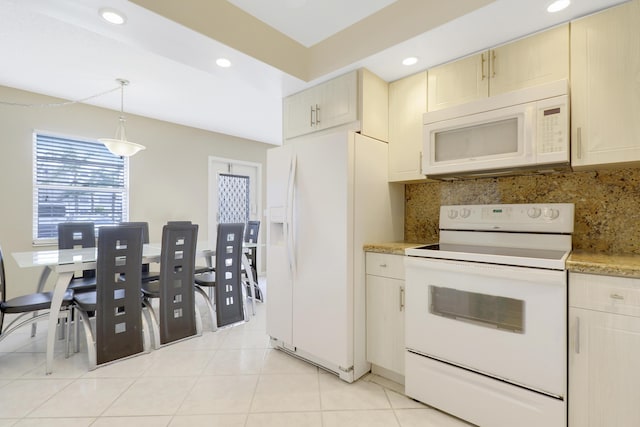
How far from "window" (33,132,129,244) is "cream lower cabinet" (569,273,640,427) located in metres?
4.76

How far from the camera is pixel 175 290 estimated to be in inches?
107

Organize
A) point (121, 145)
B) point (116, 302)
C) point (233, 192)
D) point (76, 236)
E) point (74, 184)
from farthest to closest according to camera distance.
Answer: point (233, 192), point (74, 184), point (76, 236), point (121, 145), point (116, 302)

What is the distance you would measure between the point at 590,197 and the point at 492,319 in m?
0.96

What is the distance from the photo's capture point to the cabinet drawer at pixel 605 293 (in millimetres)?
1231

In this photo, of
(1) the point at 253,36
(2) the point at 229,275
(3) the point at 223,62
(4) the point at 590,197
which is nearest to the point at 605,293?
(4) the point at 590,197

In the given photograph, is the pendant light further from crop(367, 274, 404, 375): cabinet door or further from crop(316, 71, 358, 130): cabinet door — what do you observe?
crop(367, 274, 404, 375): cabinet door

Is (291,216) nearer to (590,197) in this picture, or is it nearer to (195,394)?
(195,394)

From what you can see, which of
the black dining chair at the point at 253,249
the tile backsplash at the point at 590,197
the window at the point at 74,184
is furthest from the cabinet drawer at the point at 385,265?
the window at the point at 74,184

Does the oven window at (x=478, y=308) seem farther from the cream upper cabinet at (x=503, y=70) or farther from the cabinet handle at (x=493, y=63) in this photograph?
the cabinet handle at (x=493, y=63)

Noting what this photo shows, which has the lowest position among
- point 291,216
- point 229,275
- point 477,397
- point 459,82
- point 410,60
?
point 477,397

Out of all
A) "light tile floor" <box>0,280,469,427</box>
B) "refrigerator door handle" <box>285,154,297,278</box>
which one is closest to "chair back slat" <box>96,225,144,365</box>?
"light tile floor" <box>0,280,469,427</box>

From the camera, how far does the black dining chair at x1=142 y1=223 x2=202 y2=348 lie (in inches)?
104

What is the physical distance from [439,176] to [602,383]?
131 centimetres

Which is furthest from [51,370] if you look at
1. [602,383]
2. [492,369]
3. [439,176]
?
[602,383]
